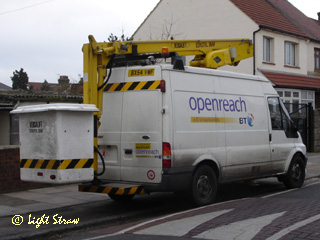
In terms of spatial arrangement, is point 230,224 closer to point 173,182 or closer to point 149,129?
point 173,182

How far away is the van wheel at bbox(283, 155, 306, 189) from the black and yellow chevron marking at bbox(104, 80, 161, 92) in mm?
4583

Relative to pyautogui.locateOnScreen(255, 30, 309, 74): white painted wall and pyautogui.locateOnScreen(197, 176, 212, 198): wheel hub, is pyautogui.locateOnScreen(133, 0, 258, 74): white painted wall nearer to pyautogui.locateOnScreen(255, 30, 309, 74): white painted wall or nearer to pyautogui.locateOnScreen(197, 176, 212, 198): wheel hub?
pyautogui.locateOnScreen(255, 30, 309, 74): white painted wall

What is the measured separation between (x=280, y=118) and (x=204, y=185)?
3.11 metres

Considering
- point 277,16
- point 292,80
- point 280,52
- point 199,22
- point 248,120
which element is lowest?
point 248,120

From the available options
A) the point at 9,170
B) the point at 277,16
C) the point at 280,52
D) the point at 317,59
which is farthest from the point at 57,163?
the point at 317,59

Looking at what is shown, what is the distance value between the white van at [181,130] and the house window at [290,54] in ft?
51.5

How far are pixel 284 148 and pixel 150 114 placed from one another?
4112mm

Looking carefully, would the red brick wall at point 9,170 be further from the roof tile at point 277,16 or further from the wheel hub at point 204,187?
the roof tile at point 277,16

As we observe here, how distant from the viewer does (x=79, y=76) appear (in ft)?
94.2

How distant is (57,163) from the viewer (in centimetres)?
722

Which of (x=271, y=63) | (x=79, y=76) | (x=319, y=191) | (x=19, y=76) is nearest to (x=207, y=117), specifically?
(x=319, y=191)

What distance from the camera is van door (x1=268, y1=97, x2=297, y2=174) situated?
33.7 ft

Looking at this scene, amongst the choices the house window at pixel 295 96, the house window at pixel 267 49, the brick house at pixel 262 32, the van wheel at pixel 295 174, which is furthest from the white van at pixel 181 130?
the house window at pixel 267 49

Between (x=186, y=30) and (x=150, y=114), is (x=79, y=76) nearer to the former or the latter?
(x=186, y=30)
